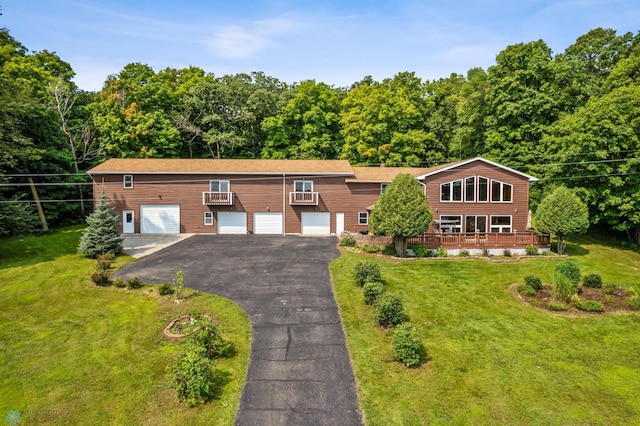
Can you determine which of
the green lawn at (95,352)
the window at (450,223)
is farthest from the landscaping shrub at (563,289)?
the green lawn at (95,352)

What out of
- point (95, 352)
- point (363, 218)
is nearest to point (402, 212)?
point (363, 218)

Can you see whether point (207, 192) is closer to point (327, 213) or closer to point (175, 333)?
point (327, 213)

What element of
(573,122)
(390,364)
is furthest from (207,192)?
(573,122)

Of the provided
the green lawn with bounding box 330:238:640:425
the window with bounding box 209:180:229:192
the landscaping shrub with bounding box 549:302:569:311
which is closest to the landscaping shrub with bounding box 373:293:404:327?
the green lawn with bounding box 330:238:640:425

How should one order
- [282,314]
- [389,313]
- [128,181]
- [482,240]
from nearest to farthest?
[389,313] → [282,314] → [482,240] → [128,181]

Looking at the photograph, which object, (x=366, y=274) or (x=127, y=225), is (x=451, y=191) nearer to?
(x=366, y=274)

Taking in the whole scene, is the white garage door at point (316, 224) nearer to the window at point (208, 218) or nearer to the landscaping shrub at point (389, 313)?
the window at point (208, 218)
